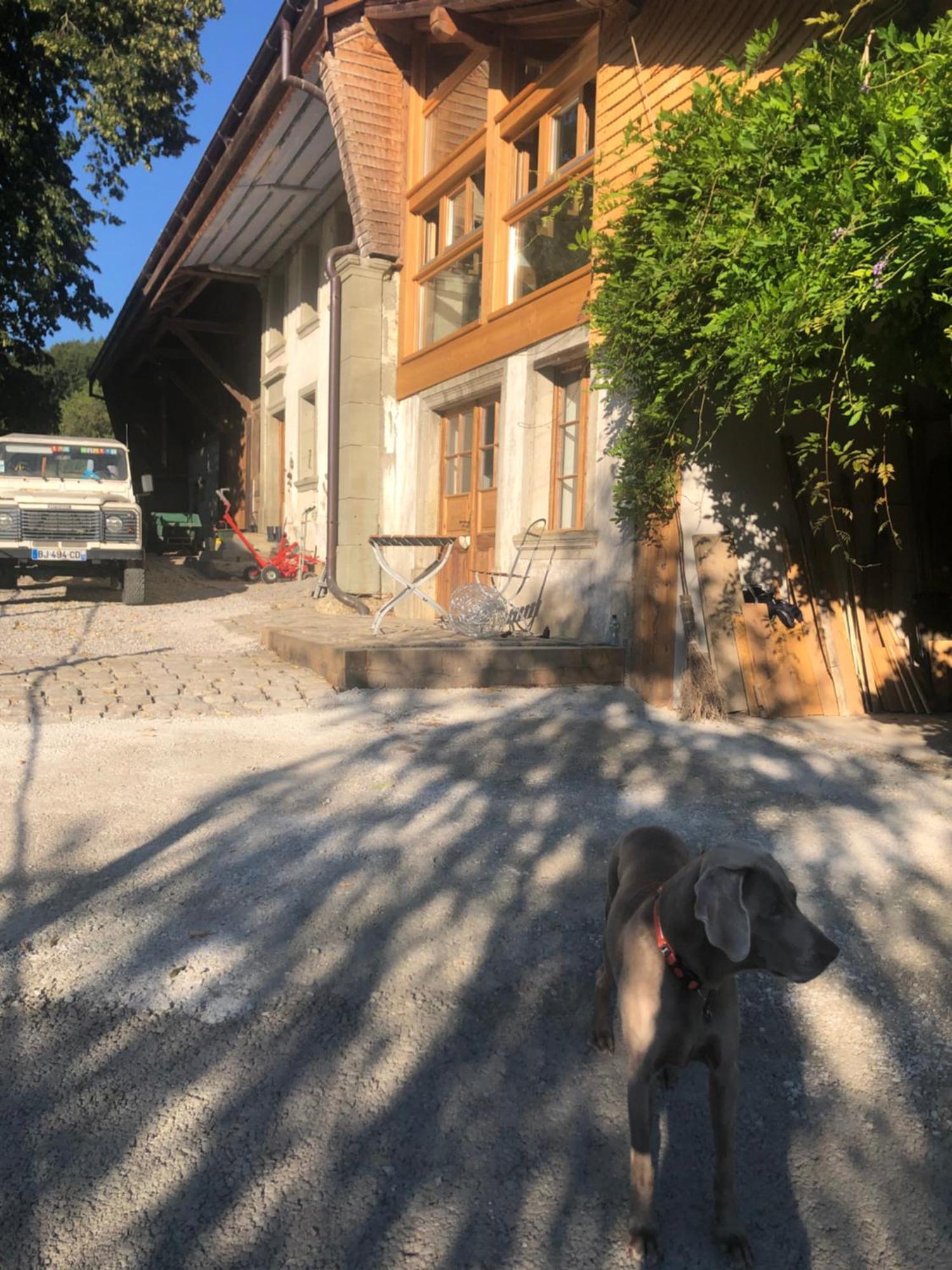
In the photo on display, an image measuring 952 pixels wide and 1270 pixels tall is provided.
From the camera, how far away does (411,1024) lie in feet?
9.88

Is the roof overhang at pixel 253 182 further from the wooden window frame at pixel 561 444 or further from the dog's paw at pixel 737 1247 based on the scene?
the dog's paw at pixel 737 1247

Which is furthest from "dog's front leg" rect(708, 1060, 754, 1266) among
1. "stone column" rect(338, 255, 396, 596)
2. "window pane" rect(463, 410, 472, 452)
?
"stone column" rect(338, 255, 396, 596)

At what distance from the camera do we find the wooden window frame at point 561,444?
895cm

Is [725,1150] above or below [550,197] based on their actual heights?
below

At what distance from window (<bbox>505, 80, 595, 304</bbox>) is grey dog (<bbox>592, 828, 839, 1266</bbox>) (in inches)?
292

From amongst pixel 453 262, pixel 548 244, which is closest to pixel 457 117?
pixel 453 262

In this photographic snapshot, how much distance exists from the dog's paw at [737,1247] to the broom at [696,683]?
4.79 meters

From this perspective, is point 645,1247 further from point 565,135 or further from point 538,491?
point 565,135

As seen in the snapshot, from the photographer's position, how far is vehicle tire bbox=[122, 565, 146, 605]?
12867 millimetres

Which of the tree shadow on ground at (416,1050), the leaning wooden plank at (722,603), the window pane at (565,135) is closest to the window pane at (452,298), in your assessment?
the window pane at (565,135)

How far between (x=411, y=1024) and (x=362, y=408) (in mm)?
10937

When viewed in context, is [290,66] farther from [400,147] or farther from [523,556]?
[523,556]

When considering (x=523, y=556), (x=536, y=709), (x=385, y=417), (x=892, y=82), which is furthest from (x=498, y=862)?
(x=385, y=417)

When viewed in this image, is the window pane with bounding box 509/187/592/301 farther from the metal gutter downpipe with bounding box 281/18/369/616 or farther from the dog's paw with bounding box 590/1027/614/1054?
the dog's paw with bounding box 590/1027/614/1054
